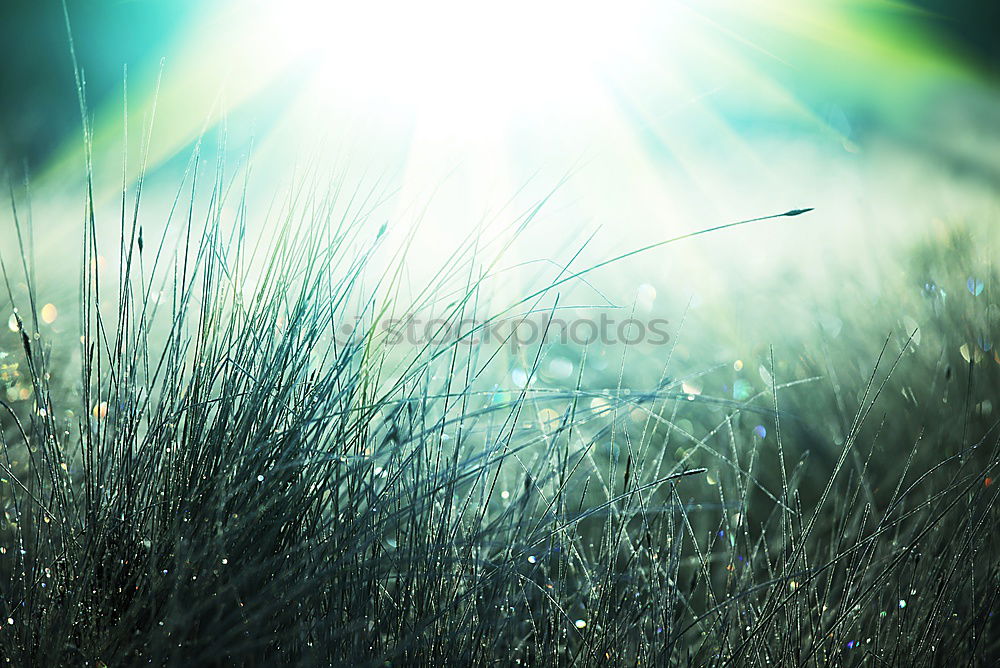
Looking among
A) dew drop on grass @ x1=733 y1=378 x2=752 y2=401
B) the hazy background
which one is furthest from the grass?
dew drop on grass @ x1=733 y1=378 x2=752 y2=401

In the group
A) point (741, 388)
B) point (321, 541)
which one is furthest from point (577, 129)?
point (321, 541)

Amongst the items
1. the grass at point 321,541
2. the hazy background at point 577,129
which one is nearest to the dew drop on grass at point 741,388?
the hazy background at point 577,129

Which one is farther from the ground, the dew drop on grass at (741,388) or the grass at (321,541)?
the grass at (321,541)

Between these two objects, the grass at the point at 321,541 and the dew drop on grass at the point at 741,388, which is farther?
the dew drop on grass at the point at 741,388

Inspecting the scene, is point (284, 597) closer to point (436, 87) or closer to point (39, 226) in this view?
point (436, 87)

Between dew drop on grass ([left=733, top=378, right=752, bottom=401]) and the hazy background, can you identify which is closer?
the hazy background

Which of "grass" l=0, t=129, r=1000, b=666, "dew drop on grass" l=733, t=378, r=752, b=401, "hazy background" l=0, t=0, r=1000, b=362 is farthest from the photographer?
"dew drop on grass" l=733, t=378, r=752, b=401

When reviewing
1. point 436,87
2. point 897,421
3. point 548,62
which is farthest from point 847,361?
point 548,62

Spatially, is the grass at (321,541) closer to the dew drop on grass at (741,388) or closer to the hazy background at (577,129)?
the hazy background at (577,129)

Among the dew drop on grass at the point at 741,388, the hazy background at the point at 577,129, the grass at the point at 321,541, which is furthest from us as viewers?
the dew drop on grass at the point at 741,388

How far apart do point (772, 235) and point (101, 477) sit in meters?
2.82

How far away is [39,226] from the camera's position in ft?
9.32

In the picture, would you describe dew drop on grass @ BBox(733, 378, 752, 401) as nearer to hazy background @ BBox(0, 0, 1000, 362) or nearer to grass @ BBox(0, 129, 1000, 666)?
hazy background @ BBox(0, 0, 1000, 362)

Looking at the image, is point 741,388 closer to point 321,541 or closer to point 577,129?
Result: point 321,541
